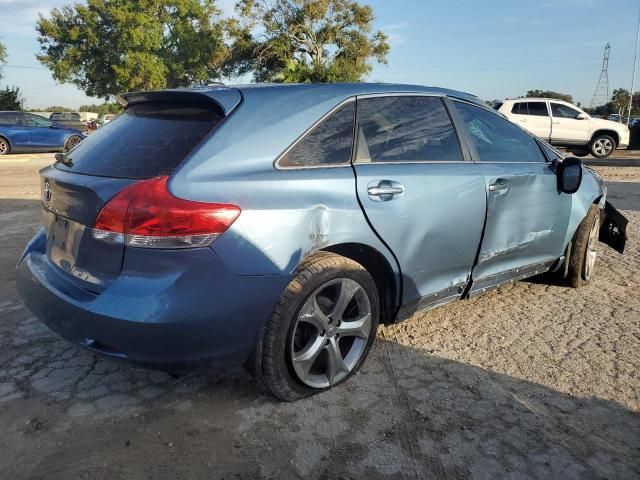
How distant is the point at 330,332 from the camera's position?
276cm

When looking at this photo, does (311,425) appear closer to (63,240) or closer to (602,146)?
(63,240)

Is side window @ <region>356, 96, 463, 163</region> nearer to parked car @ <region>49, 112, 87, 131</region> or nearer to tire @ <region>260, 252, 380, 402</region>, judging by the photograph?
tire @ <region>260, 252, 380, 402</region>

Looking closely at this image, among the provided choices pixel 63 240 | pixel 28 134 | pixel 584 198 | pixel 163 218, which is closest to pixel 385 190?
pixel 163 218

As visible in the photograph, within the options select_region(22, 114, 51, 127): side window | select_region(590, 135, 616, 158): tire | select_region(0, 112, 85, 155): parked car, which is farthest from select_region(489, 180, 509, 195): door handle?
select_region(22, 114, 51, 127): side window

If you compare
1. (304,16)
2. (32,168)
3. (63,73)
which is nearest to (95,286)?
(32,168)

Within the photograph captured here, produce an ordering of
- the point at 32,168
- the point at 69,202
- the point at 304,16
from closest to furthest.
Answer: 1. the point at 69,202
2. the point at 32,168
3. the point at 304,16

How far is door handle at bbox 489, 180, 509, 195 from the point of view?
338cm

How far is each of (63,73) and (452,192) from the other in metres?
46.5

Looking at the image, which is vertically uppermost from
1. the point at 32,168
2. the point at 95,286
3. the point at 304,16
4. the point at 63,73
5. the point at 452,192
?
the point at 304,16

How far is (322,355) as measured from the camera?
9.18ft

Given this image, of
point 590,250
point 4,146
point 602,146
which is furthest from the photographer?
point 4,146

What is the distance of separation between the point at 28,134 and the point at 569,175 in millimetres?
18742

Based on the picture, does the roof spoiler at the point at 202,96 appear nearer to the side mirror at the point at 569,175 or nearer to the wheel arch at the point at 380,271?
the wheel arch at the point at 380,271

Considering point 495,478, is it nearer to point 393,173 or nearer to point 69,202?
point 393,173
